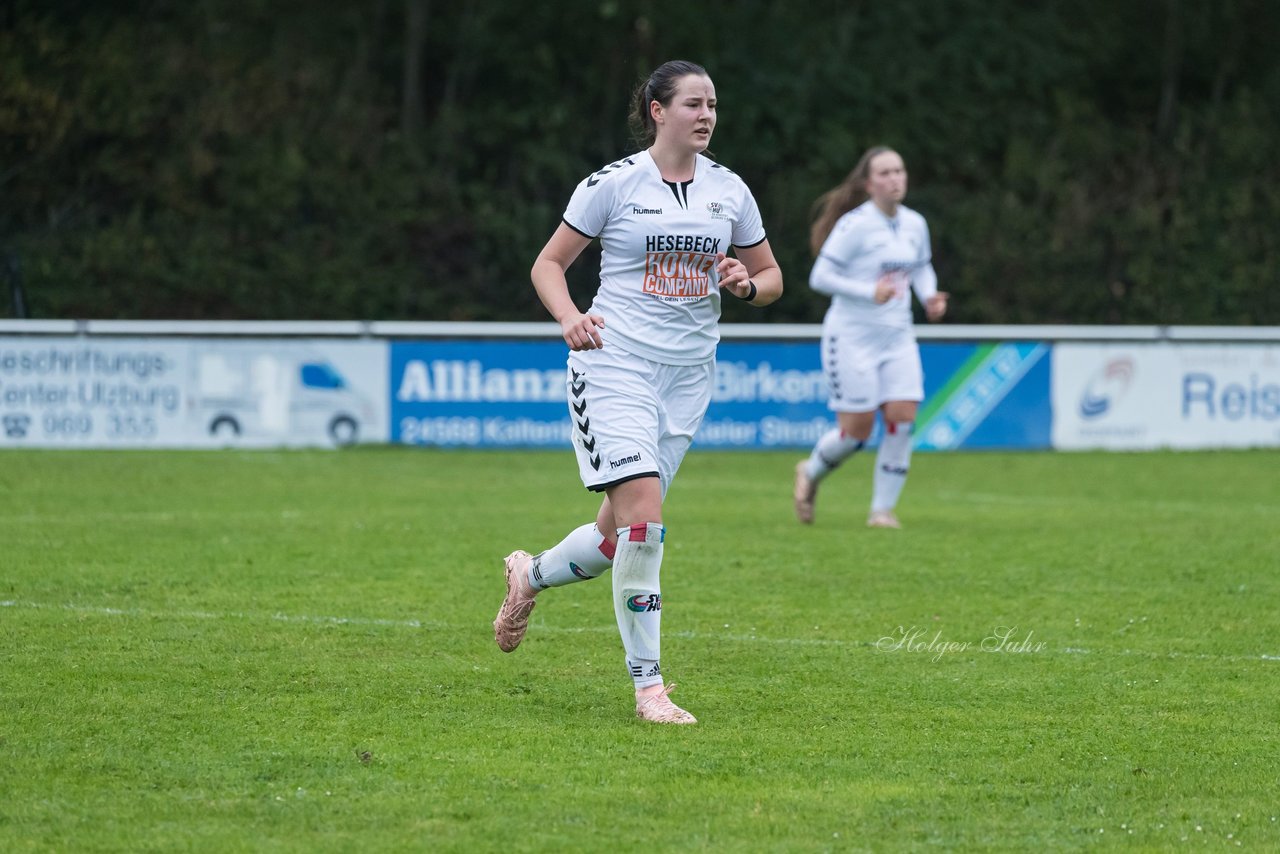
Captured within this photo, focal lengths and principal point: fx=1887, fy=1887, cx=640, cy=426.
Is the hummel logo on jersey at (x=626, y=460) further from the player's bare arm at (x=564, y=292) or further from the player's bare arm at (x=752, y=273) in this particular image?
the player's bare arm at (x=752, y=273)

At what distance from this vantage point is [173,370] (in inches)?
734

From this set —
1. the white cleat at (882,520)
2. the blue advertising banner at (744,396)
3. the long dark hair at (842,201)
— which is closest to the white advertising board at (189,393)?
the blue advertising banner at (744,396)

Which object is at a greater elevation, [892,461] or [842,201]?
[842,201]

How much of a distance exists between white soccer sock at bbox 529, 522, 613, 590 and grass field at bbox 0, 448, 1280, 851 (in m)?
0.37

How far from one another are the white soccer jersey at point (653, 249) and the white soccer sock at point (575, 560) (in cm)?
68

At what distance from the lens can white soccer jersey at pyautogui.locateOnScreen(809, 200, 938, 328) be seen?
12078 mm

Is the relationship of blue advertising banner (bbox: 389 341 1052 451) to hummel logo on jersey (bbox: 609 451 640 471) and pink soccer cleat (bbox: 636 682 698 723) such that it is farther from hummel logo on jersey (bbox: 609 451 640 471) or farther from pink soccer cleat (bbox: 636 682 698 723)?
pink soccer cleat (bbox: 636 682 698 723)

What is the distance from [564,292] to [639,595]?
103cm

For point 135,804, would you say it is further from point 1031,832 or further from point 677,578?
point 677,578

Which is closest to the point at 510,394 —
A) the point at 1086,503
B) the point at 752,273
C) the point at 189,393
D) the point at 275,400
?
the point at 275,400

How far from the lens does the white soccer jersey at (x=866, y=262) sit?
39.6 feet

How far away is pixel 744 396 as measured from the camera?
19.7 meters

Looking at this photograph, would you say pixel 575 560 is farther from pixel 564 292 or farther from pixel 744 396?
pixel 744 396

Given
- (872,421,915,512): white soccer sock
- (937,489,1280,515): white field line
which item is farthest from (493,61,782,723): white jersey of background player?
(937,489,1280,515): white field line
